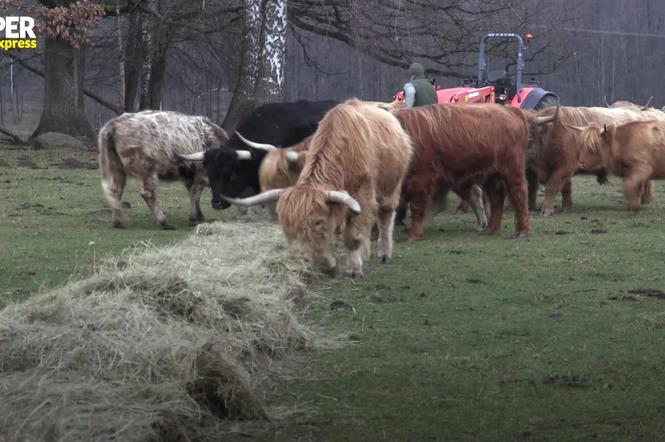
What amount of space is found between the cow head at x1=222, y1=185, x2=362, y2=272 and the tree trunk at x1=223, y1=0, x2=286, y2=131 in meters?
13.7

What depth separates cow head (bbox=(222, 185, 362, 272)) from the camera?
8.21m

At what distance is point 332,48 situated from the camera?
2962cm

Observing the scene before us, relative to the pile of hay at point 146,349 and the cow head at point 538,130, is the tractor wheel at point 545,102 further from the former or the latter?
the pile of hay at point 146,349

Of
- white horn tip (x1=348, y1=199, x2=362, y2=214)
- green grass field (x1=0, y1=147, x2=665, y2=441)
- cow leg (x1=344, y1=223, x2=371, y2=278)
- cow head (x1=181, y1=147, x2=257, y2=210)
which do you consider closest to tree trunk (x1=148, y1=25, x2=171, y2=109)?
green grass field (x1=0, y1=147, x2=665, y2=441)

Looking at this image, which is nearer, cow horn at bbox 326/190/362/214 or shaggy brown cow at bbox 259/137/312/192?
cow horn at bbox 326/190/362/214

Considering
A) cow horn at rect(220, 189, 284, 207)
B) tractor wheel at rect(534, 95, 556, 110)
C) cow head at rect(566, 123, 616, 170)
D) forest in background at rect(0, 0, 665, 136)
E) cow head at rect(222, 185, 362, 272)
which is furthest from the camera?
forest in background at rect(0, 0, 665, 136)

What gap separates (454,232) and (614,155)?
2.95 m

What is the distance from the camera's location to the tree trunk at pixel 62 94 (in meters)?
25.1

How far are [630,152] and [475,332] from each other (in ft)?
25.6

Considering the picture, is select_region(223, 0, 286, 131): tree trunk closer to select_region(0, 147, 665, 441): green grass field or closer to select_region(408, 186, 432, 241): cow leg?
select_region(0, 147, 665, 441): green grass field

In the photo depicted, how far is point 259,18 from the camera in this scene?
72.8ft

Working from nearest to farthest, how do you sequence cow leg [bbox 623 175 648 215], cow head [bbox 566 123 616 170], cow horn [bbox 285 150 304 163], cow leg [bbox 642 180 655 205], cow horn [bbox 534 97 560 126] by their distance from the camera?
1. cow horn [bbox 285 150 304 163]
2. cow horn [bbox 534 97 560 126]
3. cow leg [bbox 623 175 648 215]
4. cow head [bbox 566 123 616 170]
5. cow leg [bbox 642 180 655 205]

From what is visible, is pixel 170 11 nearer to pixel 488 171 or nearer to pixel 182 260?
pixel 488 171

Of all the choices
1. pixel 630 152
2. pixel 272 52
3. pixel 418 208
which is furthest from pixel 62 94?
pixel 418 208
